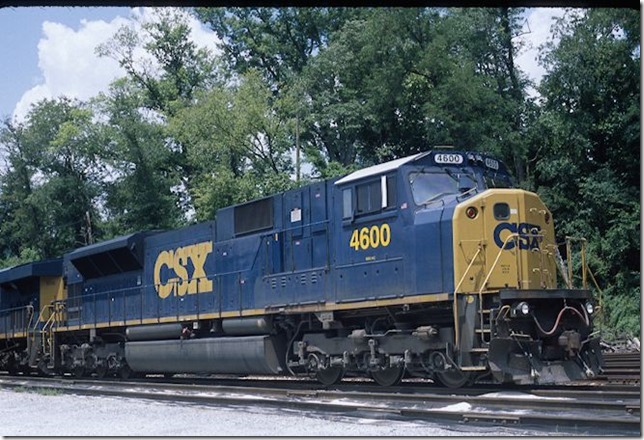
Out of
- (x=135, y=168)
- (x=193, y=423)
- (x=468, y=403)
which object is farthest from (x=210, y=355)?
(x=135, y=168)

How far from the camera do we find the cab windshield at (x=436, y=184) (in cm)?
1129

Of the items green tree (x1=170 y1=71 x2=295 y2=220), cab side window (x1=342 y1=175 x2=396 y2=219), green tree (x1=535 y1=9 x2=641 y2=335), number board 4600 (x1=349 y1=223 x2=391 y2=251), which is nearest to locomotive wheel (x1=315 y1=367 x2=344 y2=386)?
number board 4600 (x1=349 y1=223 x2=391 y2=251)

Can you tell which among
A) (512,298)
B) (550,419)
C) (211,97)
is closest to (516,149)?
(211,97)

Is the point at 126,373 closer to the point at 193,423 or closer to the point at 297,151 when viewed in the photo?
the point at 193,423

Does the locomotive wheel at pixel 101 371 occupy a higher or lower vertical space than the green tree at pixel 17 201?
lower

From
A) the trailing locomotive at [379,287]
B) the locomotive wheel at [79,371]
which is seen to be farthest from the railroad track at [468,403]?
the locomotive wheel at [79,371]

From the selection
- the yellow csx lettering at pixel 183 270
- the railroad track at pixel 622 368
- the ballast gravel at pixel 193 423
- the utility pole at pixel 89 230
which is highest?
the utility pole at pixel 89 230

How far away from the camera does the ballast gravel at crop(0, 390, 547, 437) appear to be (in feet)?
26.7

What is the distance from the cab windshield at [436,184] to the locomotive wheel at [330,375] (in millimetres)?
3201

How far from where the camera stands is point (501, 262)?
1074cm

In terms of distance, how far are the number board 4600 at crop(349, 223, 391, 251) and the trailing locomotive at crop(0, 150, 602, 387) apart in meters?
0.02

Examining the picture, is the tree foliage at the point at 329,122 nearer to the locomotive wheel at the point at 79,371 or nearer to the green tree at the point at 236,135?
the green tree at the point at 236,135

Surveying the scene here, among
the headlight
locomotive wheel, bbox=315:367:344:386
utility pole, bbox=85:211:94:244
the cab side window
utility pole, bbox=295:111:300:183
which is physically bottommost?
locomotive wheel, bbox=315:367:344:386

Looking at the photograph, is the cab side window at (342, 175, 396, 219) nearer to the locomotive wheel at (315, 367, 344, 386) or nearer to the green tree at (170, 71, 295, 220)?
the locomotive wheel at (315, 367, 344, 386)
